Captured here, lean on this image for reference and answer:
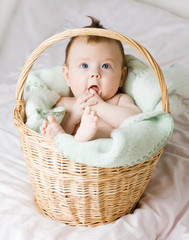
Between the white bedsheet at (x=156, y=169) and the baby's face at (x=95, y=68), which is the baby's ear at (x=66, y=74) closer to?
the baby's face at (x=95, y=68)

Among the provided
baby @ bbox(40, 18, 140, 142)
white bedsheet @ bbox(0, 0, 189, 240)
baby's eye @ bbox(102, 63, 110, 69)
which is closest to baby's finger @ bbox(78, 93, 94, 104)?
baby @ bbox(40, 18, 140, 142)

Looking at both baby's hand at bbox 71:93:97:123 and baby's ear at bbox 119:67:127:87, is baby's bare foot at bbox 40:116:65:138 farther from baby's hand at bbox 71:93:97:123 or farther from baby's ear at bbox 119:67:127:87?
baby's ear at bbox 119:67:127:87

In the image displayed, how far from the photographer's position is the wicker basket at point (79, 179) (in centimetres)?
107

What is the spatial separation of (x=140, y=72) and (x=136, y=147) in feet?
1.53

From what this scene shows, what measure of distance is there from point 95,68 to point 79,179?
405 mm

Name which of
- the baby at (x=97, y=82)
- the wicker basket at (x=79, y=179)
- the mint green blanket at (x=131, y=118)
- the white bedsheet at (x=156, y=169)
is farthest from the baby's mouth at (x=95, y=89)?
A: the white bedsheet at (x=156, y=169)

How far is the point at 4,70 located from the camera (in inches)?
83.7

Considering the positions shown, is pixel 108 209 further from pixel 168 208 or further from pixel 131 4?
pixel 131 4

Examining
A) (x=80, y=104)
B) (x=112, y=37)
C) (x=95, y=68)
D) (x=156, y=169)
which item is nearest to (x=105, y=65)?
(x=95, y=68)

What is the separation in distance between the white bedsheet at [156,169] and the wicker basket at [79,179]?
4 cm

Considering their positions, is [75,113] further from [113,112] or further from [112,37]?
[112,37]

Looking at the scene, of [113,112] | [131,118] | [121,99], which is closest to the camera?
[131,118]

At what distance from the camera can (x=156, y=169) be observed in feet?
4.70

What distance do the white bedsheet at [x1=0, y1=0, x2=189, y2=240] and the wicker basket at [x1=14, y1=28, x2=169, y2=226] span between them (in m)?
0.04
